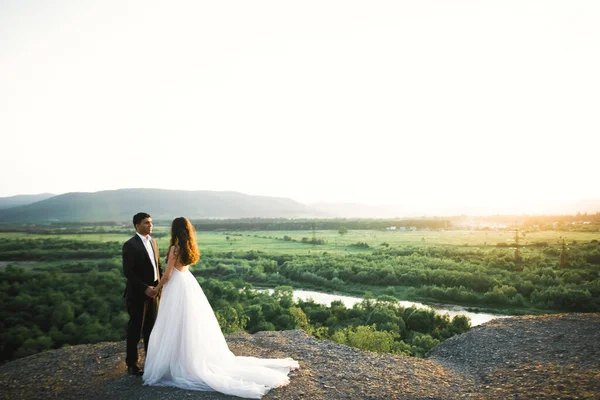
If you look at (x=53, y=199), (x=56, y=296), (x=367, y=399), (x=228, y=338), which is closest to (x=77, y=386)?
(x=228, y=338)

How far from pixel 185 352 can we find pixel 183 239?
72.6 inches

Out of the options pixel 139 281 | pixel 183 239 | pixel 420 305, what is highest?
pixel 183 239

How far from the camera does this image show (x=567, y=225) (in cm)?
5538

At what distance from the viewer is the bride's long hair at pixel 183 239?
581 centimetres

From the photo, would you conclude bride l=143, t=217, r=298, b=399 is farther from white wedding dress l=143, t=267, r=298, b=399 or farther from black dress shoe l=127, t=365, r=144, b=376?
black dress shoe l=127, t=365, r=144, b=376

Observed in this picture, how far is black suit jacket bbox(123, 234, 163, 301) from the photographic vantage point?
19.5 ft

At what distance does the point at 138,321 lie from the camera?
20.1 feet

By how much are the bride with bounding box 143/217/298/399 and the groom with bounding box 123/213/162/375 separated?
0.31 metres

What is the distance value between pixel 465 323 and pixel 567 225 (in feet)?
140

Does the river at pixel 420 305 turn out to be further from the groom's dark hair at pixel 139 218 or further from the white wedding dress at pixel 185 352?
the groom's dark hair at pixel 139 218

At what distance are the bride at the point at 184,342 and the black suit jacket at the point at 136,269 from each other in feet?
1.02

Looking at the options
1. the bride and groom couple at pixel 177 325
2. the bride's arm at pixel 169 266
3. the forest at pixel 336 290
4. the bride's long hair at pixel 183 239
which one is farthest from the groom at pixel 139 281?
the forest at pixel 336 290

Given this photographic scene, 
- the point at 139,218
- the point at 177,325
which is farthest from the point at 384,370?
the point at 139,218

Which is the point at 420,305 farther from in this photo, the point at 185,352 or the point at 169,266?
the point at 169,266
